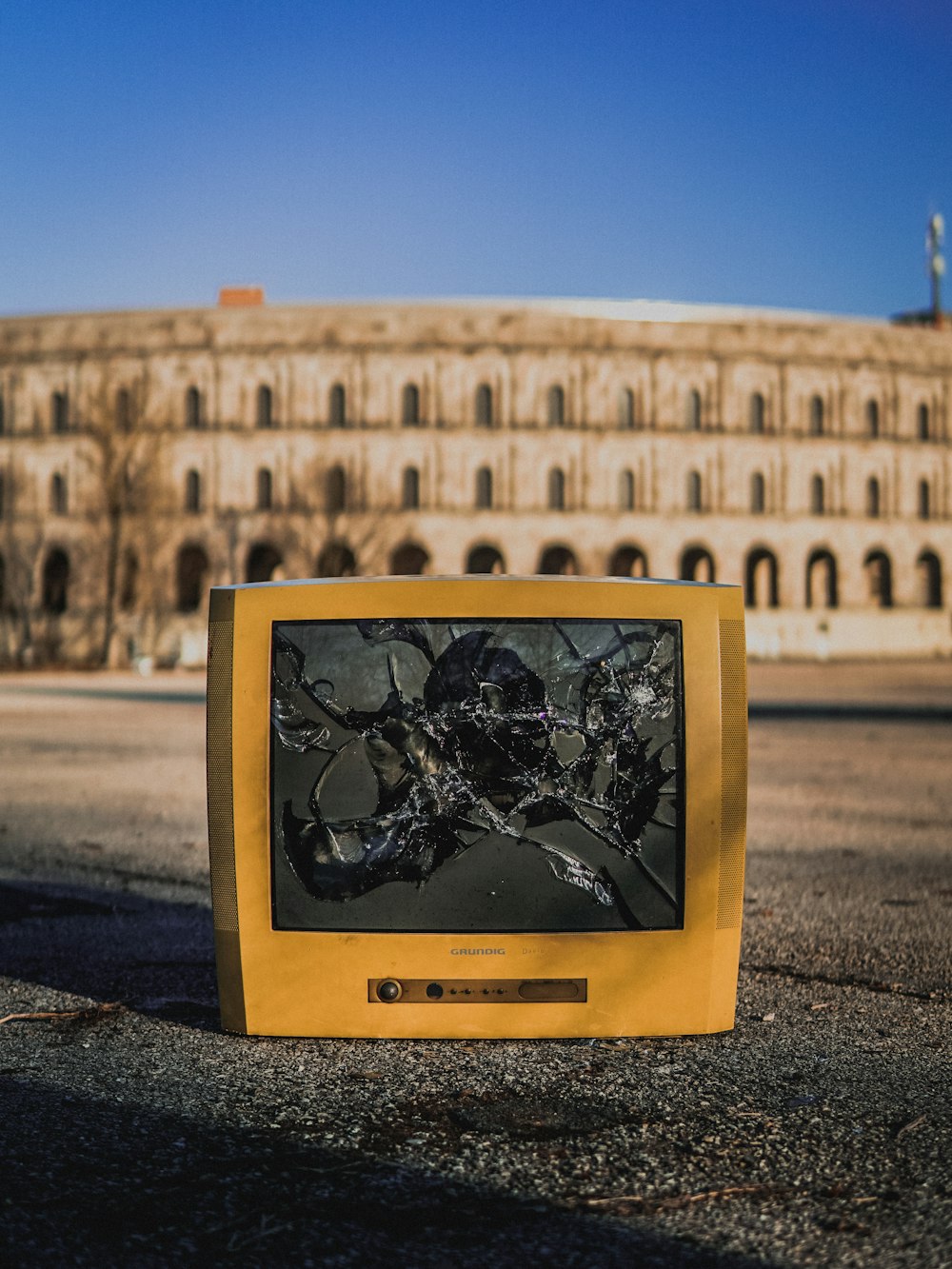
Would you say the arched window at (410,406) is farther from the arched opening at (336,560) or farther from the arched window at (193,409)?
the arched window at (193,409)

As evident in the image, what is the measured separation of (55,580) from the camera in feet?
163

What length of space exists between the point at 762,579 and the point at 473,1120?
168 ft

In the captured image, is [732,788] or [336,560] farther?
[336,560]

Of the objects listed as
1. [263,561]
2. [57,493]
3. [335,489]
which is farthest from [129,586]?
[335,489]

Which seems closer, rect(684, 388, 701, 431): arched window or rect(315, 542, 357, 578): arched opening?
rect(315, 542, 357, 578): arched opening

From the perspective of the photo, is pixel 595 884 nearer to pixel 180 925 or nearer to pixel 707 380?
pixel 180 925

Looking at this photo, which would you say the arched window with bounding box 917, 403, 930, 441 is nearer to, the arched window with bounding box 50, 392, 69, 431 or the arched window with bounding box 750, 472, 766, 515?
the arched window with bounding box 750, 472, 766, 515

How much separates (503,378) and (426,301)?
4628 millimetres

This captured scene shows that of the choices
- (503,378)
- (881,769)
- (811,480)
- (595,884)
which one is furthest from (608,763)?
(811,480)

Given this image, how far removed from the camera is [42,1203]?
2451 millimetres

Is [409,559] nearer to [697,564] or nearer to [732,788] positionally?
[697,564]

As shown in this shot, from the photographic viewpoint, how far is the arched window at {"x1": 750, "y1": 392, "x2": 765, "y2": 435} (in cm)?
4975

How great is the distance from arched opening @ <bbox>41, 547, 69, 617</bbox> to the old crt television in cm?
4818

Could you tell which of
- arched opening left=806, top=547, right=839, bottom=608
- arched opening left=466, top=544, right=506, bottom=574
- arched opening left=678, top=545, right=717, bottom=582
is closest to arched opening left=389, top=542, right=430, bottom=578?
arched opening left=466, top=544, right=506, bottom=574
